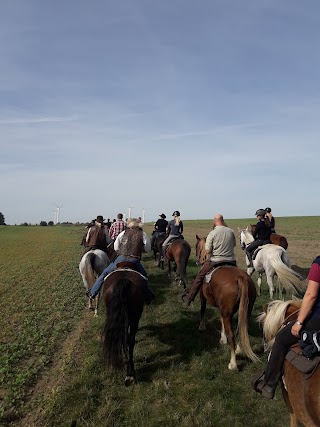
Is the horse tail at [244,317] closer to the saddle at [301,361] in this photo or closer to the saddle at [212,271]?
the saddle at [212,271]

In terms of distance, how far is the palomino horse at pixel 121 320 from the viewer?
6.23 metres

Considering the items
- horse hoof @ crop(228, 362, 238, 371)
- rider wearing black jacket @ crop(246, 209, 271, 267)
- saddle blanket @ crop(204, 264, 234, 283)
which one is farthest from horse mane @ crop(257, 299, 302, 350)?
rider wearing black jacket @ crop(246, 209, 271, 267)

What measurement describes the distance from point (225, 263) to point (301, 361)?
4506mm

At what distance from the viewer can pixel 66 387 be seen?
6254mm

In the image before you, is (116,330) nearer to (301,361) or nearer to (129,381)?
(129,381)

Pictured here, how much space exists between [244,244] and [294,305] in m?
11.0

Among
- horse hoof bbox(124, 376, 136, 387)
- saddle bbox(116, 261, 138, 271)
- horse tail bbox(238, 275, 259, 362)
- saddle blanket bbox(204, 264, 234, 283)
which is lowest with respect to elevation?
horse hoof bbox(124, 376, 136, 387)

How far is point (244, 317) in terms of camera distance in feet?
23.1

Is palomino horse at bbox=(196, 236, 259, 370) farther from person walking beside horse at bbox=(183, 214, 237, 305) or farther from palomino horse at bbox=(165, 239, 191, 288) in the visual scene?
palomino horse at bbox=(165, 239, 191, 288)

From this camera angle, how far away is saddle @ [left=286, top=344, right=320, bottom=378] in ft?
12.6

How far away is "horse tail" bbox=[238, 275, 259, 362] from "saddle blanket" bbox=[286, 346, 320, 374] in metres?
2.71

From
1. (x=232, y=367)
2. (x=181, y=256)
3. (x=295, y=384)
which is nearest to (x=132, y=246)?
(x=232, y=367)

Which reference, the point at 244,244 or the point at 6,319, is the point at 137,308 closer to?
the point at 6,319

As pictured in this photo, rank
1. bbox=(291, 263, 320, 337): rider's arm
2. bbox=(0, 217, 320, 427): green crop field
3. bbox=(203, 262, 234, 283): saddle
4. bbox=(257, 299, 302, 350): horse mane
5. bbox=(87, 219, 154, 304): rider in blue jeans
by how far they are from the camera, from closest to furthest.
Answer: bbox=(291, 263, 320, 337): rider's arm < bbox=(257, 299, 302, 350): horse mane < bbox=(0, 217, 320, 427): green crop field < bbox=(87, 219, 154, 304): rider in blue jeans < bbox=(203, 262, 234, 283): saddle
